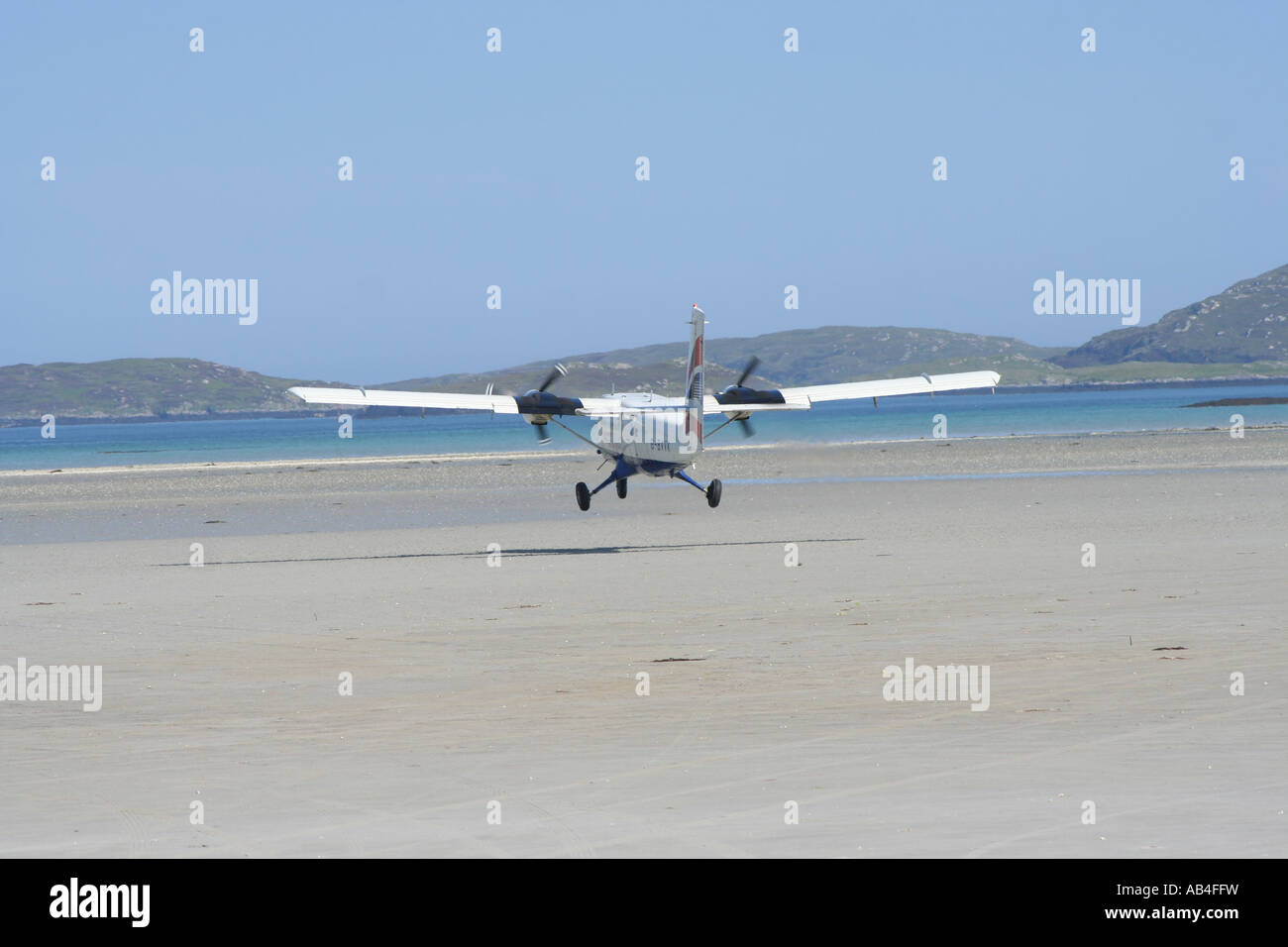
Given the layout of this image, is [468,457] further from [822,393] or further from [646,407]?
[646,407]

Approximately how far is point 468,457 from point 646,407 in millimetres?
40850

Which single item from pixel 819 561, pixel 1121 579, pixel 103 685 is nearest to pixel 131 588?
pixel 103 685

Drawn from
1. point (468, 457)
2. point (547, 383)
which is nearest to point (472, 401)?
point (547, 383)

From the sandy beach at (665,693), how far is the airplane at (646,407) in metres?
1.90

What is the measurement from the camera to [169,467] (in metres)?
64.1

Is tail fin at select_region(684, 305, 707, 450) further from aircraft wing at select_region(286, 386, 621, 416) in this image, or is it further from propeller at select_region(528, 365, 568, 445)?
propeller at select_region(528, 365, 568, 445)

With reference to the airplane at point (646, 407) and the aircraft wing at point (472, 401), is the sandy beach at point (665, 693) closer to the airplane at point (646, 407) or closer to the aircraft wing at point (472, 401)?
the airplane at point (646, 407)

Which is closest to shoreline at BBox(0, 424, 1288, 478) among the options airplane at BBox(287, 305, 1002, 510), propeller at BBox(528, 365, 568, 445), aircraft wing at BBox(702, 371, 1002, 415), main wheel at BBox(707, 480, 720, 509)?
aircraft wing at BBox(702, 371, 1002, 415)

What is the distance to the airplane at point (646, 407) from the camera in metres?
26.8

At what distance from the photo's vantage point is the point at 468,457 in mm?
67312

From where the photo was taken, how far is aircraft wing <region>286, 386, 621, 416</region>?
26661mm

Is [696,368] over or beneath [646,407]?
over

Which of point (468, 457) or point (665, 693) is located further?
point (468, 457)

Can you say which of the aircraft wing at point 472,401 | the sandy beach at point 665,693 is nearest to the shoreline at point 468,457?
the aircraft wing at point 472,401
